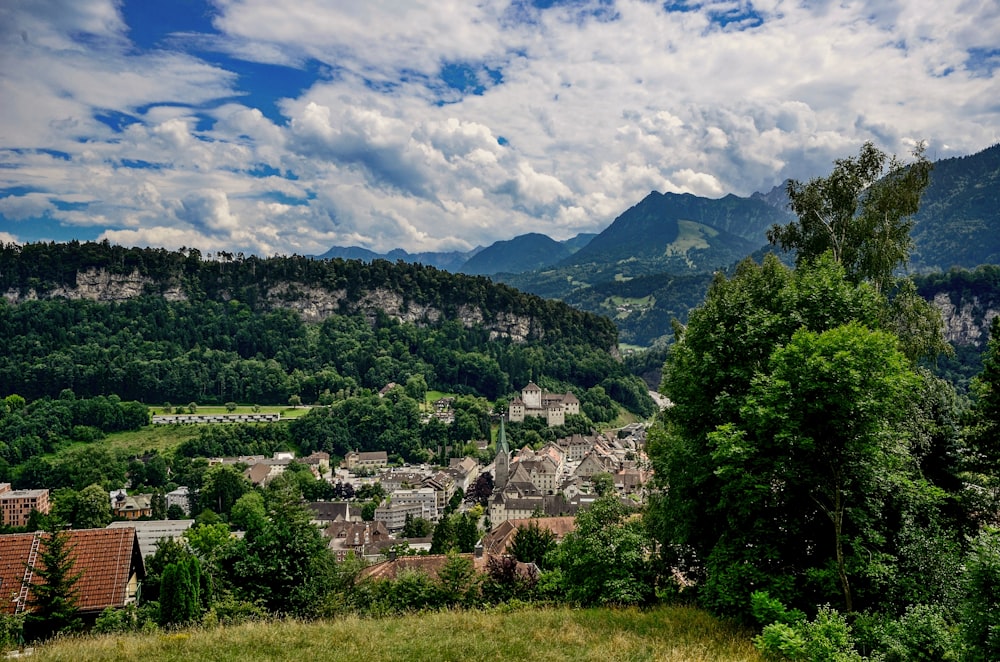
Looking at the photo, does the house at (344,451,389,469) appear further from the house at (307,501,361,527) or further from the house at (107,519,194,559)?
the house at (107,519,194,559)

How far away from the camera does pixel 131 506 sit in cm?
6275

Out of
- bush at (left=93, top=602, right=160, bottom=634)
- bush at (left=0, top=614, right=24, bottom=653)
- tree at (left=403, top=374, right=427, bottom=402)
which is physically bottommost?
bush at (left=93, top=602, right=160, bottom=634)

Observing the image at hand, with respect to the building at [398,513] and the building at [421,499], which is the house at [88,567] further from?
the building at [421,499]

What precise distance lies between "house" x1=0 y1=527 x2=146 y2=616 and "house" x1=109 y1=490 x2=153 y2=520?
51.0 m

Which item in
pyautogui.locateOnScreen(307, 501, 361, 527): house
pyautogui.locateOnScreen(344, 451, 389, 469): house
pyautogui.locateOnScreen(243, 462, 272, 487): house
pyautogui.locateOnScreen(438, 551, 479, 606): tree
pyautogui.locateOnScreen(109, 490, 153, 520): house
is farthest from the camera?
pyautogui.locateOnScreen(344, 451, 389, 469): house

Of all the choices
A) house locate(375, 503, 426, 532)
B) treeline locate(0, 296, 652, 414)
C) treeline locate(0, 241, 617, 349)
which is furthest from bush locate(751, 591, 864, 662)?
treeline locate(0, 241, 617, 349)

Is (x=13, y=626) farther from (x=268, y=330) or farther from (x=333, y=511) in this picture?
(x=268, y=330)

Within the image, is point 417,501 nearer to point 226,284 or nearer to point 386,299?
point 386,299

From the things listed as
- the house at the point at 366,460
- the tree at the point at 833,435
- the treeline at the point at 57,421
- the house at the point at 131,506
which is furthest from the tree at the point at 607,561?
the treeline at the point at 57,421

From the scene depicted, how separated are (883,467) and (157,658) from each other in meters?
12.1

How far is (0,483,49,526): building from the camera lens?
57994 millimetres

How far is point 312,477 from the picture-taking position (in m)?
72.0

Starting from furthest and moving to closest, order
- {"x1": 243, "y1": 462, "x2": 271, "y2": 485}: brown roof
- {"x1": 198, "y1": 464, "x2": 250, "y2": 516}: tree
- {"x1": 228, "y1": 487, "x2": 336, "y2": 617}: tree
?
1. {"x1": 243, "y1": 462, "x2": 271, "y2": 485}: brown roof
2. {"x1": 198, "y1": 464, "x2": 250, "y2": 516}: tree
3. {"x1": 228, "y1": 487, "x2": 336, "y2": 617}: tree

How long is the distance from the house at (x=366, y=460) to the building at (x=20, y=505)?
33.4 meters
